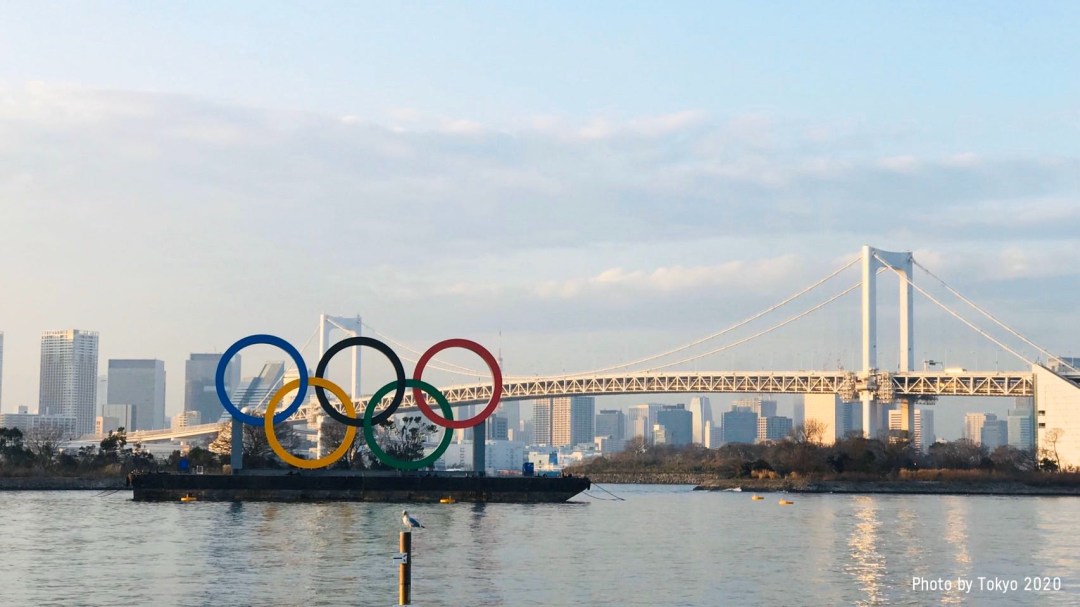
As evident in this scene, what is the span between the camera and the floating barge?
55.0m

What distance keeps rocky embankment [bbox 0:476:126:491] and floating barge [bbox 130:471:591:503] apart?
17309mm

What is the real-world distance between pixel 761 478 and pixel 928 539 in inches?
1914

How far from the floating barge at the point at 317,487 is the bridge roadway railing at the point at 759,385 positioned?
35.0m

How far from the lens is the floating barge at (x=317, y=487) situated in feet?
180

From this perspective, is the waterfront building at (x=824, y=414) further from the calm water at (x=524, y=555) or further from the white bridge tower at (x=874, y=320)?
the calm water at (x=524, y=555)

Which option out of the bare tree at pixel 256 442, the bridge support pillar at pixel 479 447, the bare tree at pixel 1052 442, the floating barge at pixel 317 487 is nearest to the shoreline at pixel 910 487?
the bare tree at pixel 1052 442

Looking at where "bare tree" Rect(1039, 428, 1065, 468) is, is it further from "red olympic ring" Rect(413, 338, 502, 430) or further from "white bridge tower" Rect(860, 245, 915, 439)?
"red olympic ring" Rect(413, 338, 502, 430)

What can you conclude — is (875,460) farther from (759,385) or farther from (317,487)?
(317,487)

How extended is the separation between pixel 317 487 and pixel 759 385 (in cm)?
4274

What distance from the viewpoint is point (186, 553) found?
29.9 meters

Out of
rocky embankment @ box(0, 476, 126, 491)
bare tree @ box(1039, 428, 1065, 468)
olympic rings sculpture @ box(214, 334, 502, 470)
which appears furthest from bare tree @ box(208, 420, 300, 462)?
bare tree @ box(1039, 428, 1065, 468)

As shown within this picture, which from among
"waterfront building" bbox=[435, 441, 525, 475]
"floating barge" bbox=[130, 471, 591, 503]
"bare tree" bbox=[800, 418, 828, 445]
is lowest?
"waterfront building" bbox=[435, 441, 525, 475]

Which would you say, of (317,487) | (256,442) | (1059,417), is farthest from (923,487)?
(256,442)

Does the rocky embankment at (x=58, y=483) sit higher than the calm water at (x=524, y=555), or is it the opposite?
the calm water at (x=524, y=555)
